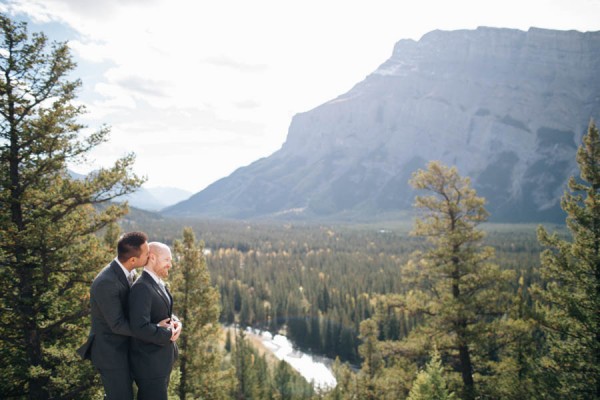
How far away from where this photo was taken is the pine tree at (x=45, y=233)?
9.28 metres

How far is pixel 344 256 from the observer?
13662 centimetres

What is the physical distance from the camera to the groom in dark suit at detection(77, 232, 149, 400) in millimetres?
5707

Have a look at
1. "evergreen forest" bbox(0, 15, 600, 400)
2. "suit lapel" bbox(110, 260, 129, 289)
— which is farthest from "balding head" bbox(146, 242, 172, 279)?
"evergreen forest" bbox(0, 15, 600, 400)

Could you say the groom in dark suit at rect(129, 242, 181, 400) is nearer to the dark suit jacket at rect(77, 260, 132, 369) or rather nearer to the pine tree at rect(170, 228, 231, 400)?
the dark suit jacket at rect(77, 260, 132, 369)

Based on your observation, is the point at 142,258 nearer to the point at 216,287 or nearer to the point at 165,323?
the point at 165,323

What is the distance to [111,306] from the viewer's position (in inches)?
225

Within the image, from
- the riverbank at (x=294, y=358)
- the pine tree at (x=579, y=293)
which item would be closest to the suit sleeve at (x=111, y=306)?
the pine tree at (x=579, y=293)

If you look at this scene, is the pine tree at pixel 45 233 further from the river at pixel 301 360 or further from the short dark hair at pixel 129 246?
the river at pixel 301 360

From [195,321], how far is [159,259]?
11.0 meters

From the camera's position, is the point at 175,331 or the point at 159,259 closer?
the point at 175,331

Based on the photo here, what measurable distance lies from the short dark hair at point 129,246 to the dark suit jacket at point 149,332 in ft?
1.41

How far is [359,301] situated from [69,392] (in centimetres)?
7236

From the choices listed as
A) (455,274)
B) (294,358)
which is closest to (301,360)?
(294,358)

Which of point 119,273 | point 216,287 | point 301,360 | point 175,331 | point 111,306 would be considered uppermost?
point 119,273
